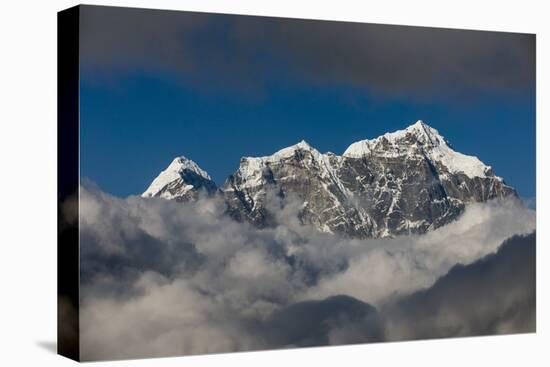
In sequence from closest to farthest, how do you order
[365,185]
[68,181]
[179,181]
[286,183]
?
[68,181]
[179,181]
[286,183]
[365,185]

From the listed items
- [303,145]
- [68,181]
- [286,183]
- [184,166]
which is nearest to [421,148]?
[303,145]

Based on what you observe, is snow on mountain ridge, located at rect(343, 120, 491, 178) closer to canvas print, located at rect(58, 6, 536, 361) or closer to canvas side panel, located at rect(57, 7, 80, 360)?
canvas print, located at rect(58, 6, 536, 361)

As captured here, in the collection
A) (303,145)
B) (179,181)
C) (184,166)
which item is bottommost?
(179,181)

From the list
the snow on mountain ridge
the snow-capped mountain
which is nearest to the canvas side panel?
the snow-capped mountain

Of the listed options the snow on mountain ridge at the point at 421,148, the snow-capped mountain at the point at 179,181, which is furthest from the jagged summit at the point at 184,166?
the snow on mountain ridge at the point at 421,148

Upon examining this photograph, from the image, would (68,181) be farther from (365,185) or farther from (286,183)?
(365,185)

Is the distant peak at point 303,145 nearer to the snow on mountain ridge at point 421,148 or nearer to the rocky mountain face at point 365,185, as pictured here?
the rocky mountain face at point 365,185
